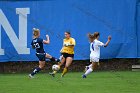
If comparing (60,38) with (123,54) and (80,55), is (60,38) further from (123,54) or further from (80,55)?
(123,54)

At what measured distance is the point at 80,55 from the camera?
822 inches

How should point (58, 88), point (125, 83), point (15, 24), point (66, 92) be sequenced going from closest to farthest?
1. point (66, 92)
2. point (58, 88)
3. point (125, 83)
4. point (15, 24)

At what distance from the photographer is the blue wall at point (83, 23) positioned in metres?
20.8

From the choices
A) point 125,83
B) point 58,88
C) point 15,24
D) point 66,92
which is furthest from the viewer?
point 15,24

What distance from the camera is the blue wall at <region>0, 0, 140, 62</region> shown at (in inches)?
821

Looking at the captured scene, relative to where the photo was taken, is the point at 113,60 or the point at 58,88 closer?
the point at 58,88

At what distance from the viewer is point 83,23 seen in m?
20.9

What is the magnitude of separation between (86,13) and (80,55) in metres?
1.90

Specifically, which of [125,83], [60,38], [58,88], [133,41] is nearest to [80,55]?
[60,38]

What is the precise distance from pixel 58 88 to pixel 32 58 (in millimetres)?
7832

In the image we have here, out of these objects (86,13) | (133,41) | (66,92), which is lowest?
(66,92)

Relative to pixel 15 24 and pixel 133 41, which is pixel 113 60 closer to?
pixel 133 41

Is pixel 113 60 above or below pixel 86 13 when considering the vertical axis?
below

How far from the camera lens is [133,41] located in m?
20.9
